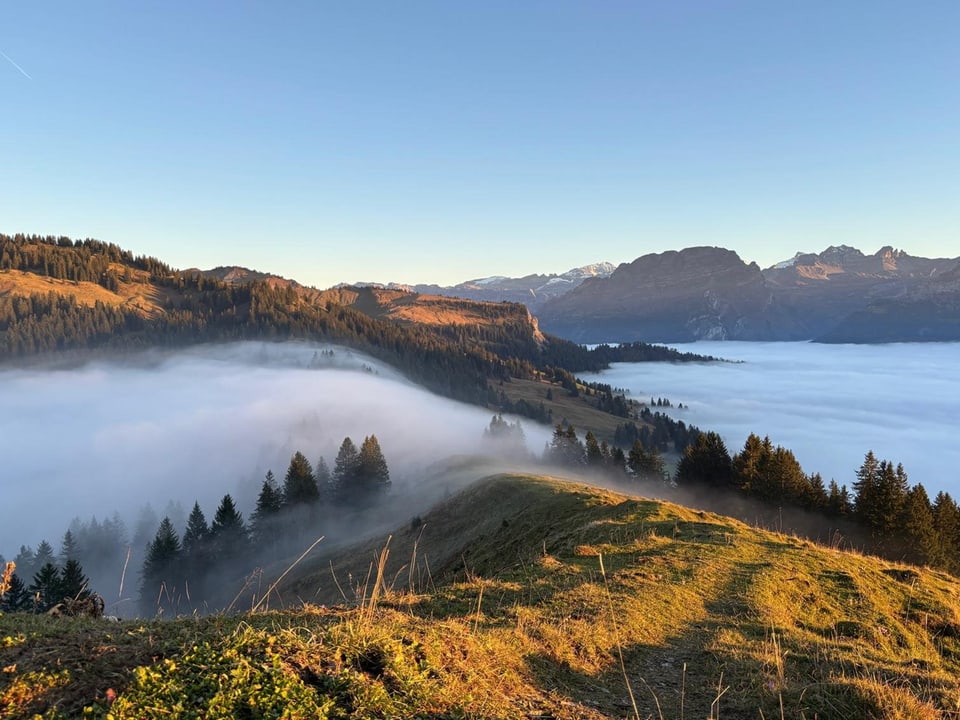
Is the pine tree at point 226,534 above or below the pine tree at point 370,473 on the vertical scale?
below

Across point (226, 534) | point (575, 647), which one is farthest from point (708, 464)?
point (226, 534)

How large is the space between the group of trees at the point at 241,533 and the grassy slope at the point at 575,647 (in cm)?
7784

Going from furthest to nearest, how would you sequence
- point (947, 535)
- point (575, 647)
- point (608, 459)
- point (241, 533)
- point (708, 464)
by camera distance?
point (608, 459), point (241, 533), point (708, 464), point (947, 535), point (575, 647)

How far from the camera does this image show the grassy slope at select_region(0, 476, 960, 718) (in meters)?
4.63

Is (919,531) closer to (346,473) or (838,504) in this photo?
(838,504)

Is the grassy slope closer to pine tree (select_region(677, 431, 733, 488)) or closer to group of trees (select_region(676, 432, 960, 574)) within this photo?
group of trees (select_region(676, 432, 960, 574))

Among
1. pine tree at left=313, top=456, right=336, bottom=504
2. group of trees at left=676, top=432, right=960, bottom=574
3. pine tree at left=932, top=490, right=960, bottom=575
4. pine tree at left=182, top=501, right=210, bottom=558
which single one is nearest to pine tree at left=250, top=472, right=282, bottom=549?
pine tree at left=182, top=501, right=210, bottom=558

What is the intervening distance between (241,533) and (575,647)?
88.2m

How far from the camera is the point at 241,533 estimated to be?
82.7m

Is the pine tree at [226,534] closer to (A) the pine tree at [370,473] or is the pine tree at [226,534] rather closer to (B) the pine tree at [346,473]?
(B) the pine tree at [346,473]

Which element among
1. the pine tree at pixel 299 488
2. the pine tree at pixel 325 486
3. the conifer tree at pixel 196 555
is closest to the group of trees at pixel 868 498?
the pine tree at pixel 299 488

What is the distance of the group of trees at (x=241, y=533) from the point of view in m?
76.1

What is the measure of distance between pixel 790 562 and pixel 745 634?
765 cm

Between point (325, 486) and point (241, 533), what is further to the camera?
point (325, 486)
